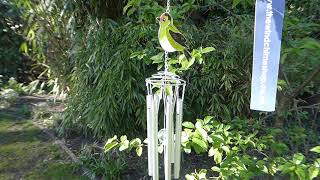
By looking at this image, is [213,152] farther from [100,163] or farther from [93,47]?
[93,47]

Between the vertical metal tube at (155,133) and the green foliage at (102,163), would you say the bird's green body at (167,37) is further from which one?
the green foliage at (102,163)

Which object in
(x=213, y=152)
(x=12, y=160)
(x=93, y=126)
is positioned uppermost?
(x=213, y=152)

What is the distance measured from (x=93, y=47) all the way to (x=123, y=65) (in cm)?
55

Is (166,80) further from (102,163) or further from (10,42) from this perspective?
(10,42)

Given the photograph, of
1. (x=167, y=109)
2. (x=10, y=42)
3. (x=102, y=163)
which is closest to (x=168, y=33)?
(x=167, y=109)

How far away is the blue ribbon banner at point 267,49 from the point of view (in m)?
1.39

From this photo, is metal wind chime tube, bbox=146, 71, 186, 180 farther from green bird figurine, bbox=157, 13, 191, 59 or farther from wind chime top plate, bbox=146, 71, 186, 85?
green bird figurine, bbox=157, 13, 191, 59

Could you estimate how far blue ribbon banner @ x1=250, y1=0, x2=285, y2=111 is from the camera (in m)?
1.39

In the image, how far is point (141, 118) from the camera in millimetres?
3625

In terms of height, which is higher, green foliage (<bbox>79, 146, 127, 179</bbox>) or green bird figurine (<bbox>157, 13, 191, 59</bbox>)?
green bird figurine (<bbox>157, 13, 191, 59</bbox>)

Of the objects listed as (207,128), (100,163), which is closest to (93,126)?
(100,163)

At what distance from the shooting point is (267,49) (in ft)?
4.61

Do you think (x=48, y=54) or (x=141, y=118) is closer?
(x=141, y=118)

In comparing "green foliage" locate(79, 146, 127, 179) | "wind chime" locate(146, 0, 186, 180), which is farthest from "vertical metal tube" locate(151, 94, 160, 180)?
"green foliage" locate(79, 146, 127, 179)
